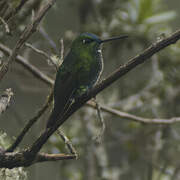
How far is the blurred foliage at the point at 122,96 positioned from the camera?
3.17 m

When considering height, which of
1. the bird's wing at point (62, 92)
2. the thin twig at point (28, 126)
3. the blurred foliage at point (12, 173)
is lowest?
the blurred foliage at point (12, 173)

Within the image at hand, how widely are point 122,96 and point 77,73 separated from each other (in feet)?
7.27

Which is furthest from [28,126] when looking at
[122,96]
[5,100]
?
[122,96]

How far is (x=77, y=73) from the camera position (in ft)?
4.87

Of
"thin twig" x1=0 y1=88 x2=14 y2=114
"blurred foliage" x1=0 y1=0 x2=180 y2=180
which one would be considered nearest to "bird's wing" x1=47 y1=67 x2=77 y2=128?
"thin twig" x1=0 y1=88 x2=14 y2=114

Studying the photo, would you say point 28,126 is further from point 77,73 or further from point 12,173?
point 77,73

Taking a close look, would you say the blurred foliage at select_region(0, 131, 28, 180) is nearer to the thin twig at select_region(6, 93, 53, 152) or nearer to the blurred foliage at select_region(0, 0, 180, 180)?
the thin twig at select_region(6, 93, 53, 152)

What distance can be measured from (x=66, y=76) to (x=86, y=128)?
173 centimetres

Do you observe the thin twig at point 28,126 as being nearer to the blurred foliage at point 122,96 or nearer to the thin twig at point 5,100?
the thin twig at point 5,100

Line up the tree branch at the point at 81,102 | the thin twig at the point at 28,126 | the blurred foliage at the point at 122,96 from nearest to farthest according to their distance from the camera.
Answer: the tree branch at the point at 81,102 → the thin twig at the point at 28,126 → the blurred foliage at the point at 122,96

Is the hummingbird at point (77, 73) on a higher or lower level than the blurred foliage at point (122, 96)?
lower

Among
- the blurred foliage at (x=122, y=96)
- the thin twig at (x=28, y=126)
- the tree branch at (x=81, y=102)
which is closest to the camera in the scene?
the tree branch at (x=81, y=102)

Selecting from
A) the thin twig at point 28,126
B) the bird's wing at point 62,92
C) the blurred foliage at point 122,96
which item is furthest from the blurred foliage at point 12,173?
the blurred foliage at point 122,96

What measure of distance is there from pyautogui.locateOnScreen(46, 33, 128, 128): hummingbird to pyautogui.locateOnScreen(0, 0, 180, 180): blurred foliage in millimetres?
1452
